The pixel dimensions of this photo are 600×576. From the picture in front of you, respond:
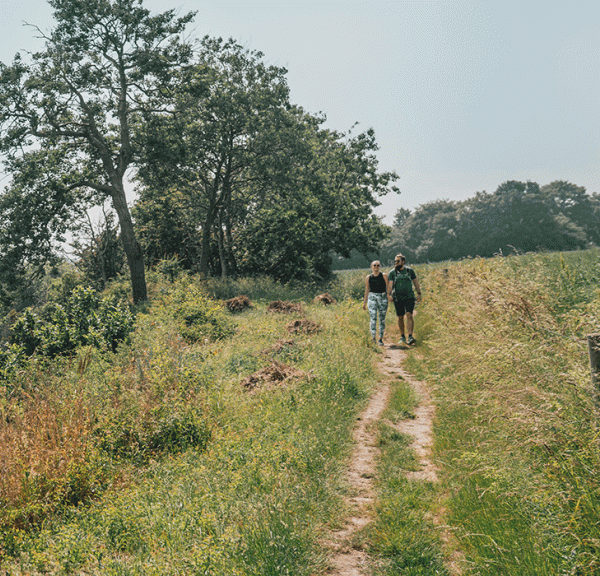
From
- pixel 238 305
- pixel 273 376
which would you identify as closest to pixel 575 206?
pixel 238 305

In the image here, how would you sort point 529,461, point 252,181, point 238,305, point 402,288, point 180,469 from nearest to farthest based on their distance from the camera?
point 529,461 < point 180,469 < point 402,288 < point 238,305 < point 252,181

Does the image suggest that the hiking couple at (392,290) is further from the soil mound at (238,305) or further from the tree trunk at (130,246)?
the tree trunk at (130,246)

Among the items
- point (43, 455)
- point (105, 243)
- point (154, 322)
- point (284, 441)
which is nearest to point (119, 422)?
point (43, 455)

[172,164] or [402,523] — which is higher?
[172,164]

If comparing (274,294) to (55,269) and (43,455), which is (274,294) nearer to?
(55,269)

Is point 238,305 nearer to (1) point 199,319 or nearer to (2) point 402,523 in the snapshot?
(1) point 199,319

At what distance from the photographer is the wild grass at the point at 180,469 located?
3438 millimetres

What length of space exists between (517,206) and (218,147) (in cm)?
7344

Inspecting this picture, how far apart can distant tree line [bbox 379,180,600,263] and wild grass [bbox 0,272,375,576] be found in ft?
228

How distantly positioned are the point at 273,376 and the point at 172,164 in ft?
55.4

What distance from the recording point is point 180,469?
481 centimetres

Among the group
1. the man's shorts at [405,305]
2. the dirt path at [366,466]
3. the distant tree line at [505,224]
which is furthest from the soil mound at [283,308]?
the distant tree line at [505,224]

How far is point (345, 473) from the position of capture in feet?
15.7

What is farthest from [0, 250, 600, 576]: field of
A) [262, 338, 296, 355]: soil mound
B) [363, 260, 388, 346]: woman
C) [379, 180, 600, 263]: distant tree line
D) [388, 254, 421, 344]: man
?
[379, 180, 600, 263]: distant tree line
